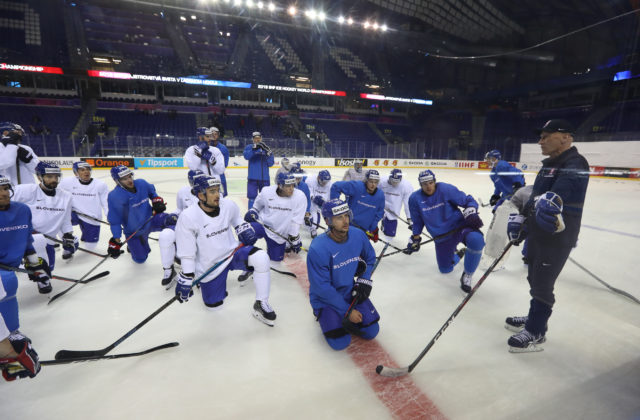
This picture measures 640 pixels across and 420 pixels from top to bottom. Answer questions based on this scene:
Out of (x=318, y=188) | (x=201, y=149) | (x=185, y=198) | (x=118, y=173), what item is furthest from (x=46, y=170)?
(x=318, y=188)

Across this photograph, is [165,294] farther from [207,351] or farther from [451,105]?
[451,105]

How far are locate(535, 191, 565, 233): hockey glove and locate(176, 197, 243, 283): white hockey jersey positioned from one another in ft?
8.94

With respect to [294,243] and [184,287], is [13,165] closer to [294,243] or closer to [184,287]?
[184,287]

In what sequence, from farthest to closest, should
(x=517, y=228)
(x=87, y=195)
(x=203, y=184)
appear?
1. (x=87, y=195)
2. (x=203, y=184)
3. (x=517, y=228)

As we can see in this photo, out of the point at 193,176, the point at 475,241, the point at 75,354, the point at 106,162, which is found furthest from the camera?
the point at 106,162

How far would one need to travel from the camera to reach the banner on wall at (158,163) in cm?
1659

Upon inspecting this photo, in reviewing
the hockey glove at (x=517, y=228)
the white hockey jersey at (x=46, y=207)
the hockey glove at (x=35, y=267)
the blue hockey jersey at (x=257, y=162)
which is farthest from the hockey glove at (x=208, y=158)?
the hockey glove at (x=517, y=228)

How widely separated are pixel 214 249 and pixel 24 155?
13.2ft

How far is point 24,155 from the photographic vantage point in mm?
4703

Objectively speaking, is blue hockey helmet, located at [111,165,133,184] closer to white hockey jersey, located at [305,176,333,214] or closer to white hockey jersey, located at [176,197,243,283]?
white hockey jersey, located at [176,197,243,283]

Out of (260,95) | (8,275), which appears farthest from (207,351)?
(260,95)

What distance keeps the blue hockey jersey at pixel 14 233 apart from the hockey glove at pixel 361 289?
330 cm

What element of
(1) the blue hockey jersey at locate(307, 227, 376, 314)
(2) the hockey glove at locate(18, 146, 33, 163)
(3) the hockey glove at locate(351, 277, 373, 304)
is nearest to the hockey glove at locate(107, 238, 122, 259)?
(2) the hockey glove at locate(18, 146, 33, 163)

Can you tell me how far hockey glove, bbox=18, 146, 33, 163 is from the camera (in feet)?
15.3
